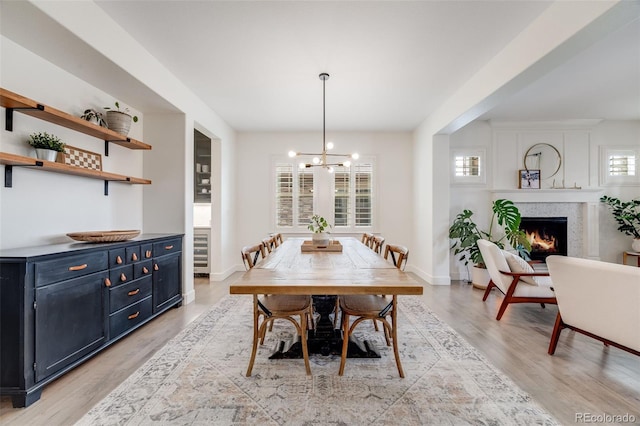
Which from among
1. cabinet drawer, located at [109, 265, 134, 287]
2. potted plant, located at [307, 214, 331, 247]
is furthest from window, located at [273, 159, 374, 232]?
cabinet drawer, located at [109, 265, 134, 287]

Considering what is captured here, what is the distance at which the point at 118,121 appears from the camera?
10.1 feet

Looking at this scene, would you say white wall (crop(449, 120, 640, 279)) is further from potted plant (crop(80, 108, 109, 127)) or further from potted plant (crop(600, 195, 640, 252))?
potted plant (crop(80, 108, 109, 127))

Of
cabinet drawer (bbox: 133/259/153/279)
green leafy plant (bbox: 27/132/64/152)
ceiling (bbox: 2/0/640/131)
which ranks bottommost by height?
cabinet drawer (bbox: 133/259/153/279)

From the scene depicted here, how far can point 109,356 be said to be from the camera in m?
2.42

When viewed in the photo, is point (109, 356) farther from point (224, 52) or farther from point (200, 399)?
point (224, 52)

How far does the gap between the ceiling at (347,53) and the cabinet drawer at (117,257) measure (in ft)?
5.39

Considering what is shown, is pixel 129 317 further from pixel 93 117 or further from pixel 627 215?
pixel 627 215

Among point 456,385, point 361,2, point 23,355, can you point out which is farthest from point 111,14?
point 456,385

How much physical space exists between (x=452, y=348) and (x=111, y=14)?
4001mm

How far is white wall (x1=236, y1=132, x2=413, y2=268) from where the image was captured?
5832mm

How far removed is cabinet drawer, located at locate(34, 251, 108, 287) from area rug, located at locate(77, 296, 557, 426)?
2.84 ft

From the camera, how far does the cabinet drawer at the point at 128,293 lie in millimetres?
2539

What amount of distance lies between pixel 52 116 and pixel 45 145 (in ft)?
0.80

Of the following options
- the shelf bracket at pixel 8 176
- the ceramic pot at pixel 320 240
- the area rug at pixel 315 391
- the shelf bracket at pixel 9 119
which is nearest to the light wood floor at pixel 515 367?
the area rug at pixel 315 391
